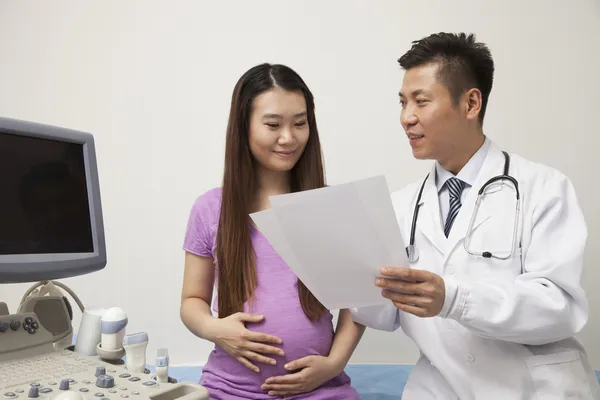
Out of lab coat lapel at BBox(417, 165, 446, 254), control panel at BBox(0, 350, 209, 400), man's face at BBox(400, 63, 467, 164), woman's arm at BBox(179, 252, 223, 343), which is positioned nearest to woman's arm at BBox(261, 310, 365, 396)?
woman's arm at BBox(179, 252, 223, 343)

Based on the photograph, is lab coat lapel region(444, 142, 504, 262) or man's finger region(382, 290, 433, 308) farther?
lab coat lapel region(444, 142, 504, 262)

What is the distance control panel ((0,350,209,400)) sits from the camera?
Result: 2.72 feet

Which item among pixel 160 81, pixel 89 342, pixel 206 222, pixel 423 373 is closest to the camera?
pixel 89 342

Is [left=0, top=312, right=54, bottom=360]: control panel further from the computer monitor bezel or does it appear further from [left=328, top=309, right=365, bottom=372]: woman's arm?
[left=328, top=309, right=365, bottom=372]: woman's arm

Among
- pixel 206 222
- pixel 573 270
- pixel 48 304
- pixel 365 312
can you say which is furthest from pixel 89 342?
pixel 573 270

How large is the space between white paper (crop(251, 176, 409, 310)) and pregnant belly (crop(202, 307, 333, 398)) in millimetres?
325

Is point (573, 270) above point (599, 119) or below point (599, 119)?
below

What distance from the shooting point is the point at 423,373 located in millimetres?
1434

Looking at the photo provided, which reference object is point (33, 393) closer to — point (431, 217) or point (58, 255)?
point (58, 255)

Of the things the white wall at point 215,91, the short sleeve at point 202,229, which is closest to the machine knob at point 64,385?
the short sleeve at point 202,229

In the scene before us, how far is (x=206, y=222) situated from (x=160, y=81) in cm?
109

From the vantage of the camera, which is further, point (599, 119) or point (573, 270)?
point (599, 119)

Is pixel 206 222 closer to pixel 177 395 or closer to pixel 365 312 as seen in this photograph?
pixel 365 312

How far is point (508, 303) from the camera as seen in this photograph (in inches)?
45.6
